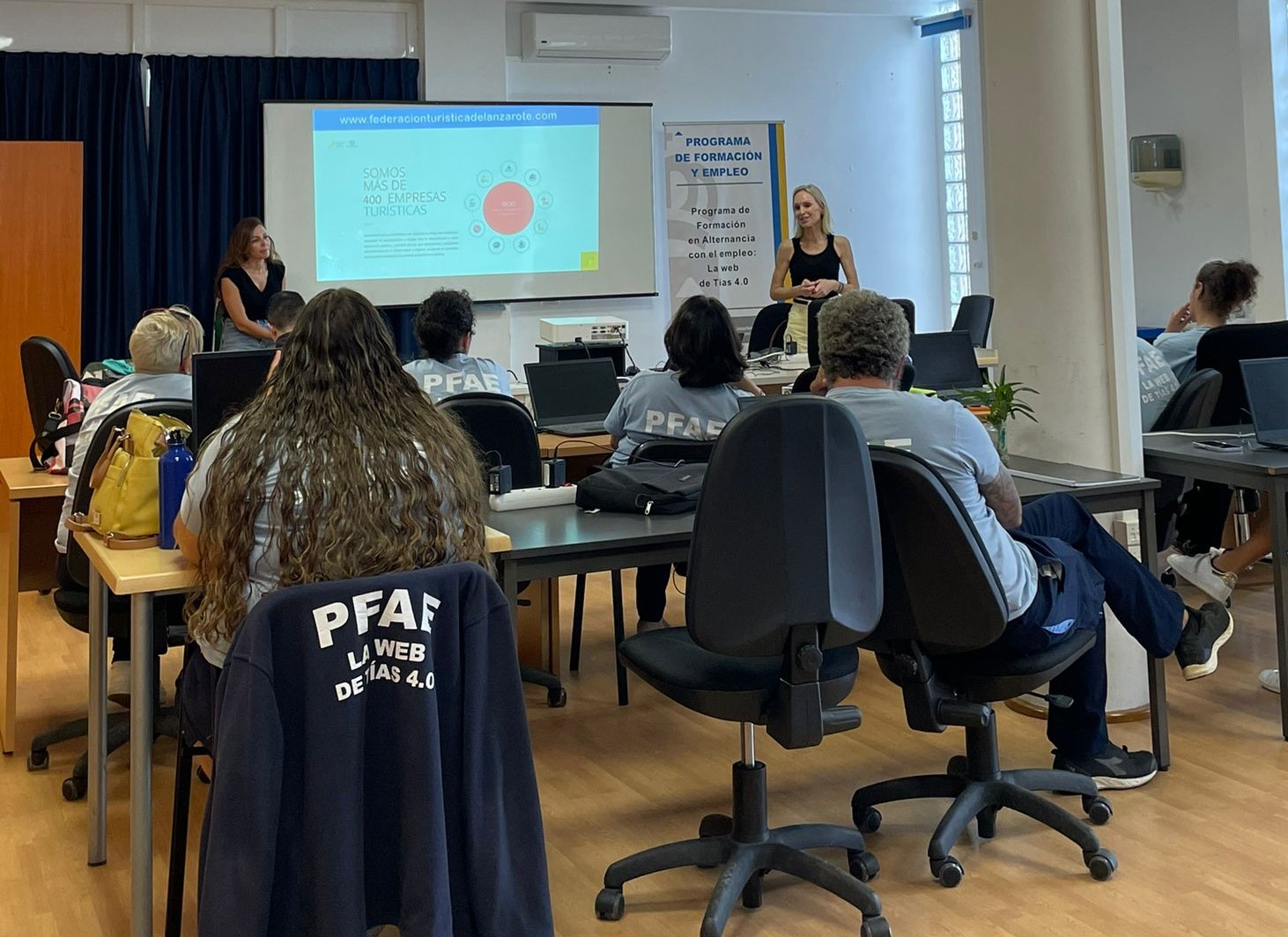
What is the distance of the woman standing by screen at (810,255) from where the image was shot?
271 inches

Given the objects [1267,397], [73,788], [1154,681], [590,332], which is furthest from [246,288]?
[1154,681]

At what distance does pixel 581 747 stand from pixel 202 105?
543 centimetres

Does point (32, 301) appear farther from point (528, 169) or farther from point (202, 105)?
point (528, 169)

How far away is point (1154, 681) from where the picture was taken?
133 inches

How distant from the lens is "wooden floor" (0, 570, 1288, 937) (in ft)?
8.64

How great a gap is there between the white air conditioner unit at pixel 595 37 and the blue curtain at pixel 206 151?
120cm

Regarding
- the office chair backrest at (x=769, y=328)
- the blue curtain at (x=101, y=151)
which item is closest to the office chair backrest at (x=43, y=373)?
the blue curtain at (x=101, y=151)

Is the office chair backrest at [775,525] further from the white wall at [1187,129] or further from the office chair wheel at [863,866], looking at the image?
the white wall at [1187,129]

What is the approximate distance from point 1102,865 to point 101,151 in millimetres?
6719

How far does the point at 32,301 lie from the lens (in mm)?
7000

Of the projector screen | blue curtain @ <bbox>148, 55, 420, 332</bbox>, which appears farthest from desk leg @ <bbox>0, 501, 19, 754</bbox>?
the projector screen

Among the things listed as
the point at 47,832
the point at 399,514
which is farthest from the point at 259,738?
the point at 47,832

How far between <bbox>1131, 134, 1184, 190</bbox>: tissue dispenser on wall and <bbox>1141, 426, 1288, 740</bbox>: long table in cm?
520

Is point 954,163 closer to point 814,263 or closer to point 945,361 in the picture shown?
point 814,263
